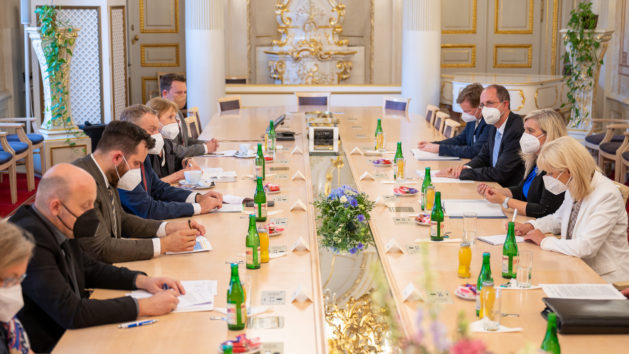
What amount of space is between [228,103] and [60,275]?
705cm

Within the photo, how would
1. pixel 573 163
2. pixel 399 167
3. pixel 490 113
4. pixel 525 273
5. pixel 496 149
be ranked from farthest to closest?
1. pixel 496 149
2. pixel 490 113
3. pixel 399 167
4. pixel 573 163
5. pixel 525 273

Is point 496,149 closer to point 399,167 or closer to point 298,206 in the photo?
point 399,167

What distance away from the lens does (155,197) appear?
4770mm

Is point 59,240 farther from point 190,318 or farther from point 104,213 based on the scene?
point 104,213

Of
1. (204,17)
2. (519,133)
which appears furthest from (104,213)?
(204,17)

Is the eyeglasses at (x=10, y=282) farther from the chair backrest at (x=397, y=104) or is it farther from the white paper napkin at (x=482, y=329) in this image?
the chair backrest at (x=397, y=104)

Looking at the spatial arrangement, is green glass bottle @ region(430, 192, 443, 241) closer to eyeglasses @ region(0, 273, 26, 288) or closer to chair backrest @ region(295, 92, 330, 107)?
eyeglasses @ region(0, 273, 26, 288)

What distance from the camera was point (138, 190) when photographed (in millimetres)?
4301

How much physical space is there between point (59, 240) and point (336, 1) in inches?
432

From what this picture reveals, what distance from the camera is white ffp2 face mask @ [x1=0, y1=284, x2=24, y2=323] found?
230 centimetres

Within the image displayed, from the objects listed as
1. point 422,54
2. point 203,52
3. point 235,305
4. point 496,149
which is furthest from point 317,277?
point 422,54

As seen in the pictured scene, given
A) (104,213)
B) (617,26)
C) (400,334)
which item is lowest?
(400,334)

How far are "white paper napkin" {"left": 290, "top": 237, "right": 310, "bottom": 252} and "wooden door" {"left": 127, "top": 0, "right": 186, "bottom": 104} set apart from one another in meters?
9.99

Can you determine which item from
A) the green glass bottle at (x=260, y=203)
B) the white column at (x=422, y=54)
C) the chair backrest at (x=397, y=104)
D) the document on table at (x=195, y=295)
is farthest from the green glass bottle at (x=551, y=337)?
the white column at (x=422, y=54)
